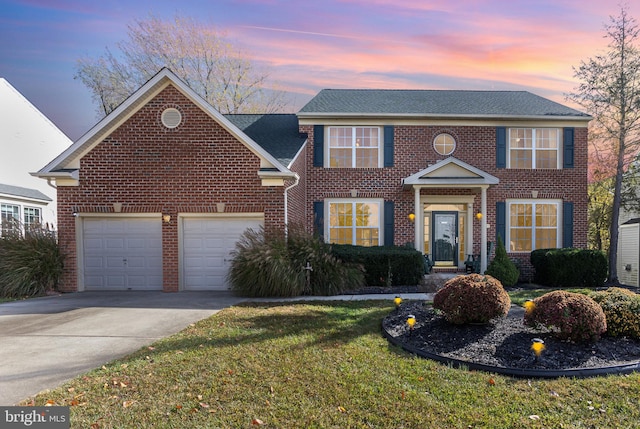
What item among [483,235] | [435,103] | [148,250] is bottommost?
[148,250]

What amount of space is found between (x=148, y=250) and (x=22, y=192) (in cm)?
971

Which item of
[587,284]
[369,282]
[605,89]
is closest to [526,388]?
[369,282]

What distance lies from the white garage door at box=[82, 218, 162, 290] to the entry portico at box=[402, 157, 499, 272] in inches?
334

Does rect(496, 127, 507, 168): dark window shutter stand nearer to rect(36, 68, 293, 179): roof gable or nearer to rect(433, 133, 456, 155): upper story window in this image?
rect(433, 133, 456, 155): upper story window

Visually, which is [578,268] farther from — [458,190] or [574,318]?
[574,318]

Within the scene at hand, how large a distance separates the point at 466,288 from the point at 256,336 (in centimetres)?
340

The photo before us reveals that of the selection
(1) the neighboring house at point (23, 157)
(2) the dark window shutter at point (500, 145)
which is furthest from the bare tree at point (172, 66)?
(2) the dark window shutter at point (500, 145)

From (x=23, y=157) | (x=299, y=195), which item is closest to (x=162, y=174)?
(x=299, y=195)

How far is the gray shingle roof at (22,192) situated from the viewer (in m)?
16.2

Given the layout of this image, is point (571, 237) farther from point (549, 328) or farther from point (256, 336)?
point (256, 336)

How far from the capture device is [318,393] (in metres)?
4.19

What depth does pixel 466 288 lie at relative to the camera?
6309mm

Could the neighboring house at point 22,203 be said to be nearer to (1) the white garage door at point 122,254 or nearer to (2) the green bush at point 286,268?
(1) the white garage door at point 122,254

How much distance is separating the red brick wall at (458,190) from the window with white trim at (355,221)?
1.20 ft
